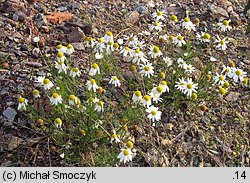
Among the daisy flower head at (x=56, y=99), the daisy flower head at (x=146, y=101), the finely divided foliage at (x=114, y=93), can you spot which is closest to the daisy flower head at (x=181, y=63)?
the finely divided foliage at (x=114, y=93)

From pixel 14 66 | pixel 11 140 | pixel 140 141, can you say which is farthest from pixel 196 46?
pixel 11 140

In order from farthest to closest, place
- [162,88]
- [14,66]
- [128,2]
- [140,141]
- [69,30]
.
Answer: [128,2] → [69,30] → [14,66] → [140,141] → [162,88]

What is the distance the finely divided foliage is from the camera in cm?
257

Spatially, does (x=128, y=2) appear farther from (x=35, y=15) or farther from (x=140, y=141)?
(x=140, y=141)

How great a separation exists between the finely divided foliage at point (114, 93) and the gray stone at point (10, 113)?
10 cm

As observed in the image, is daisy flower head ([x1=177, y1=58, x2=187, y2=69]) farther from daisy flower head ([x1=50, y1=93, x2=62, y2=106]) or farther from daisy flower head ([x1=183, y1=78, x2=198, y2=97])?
daisy flower head ([x1=50, y1=93, x2=62, y2=106])

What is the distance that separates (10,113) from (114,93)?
673mm

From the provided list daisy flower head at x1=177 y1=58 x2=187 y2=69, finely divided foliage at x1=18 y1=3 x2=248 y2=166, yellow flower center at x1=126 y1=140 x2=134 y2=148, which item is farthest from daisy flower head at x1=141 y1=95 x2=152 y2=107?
daisy flower head at x1=177 y1=58 x2=187 y2=69

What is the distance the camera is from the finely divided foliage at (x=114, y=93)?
257 centimetres

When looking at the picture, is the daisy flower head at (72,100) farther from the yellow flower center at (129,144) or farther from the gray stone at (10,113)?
the gray stone at (10,113)

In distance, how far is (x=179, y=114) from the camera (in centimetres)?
301

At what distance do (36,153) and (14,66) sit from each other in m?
0.70

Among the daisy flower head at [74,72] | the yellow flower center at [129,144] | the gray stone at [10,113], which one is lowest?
the gray stone at [10,113]

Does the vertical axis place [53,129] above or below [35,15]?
below
